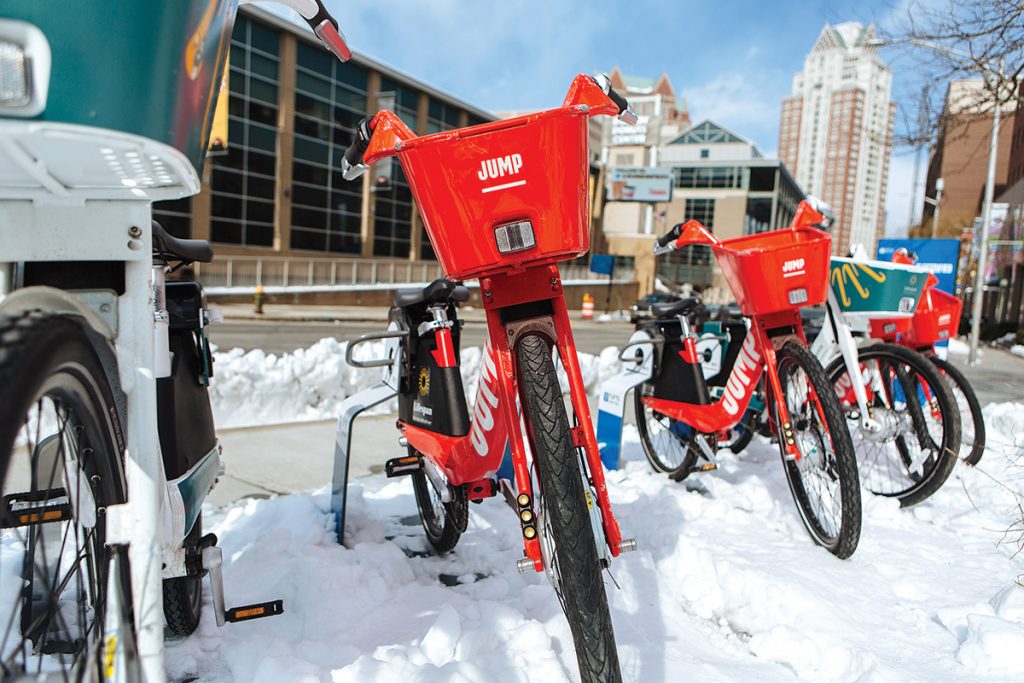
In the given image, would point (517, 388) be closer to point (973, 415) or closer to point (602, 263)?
point (973, 415)

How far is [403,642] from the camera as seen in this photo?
2275 millimetres

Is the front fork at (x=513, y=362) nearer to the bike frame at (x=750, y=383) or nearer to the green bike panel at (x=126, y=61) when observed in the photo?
the green bike panel at (x=126, y=61)

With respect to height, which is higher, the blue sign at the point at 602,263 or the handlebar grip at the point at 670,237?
the blue sign at the point at 602,263

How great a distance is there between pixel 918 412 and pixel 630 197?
2423 inches

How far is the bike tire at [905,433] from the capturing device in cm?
386

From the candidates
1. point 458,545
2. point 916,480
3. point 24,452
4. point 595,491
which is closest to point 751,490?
point 916,480

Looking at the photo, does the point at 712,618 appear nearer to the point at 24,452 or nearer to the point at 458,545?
the point at 458,545

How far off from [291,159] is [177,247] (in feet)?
97.1

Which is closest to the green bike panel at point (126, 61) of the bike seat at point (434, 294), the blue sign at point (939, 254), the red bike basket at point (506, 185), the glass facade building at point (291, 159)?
the red bike basket at point (506, 185)

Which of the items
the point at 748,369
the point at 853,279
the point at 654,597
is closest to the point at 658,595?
the point at 654,597

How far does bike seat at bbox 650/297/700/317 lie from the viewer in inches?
180

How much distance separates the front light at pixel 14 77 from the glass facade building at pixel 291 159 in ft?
83.3

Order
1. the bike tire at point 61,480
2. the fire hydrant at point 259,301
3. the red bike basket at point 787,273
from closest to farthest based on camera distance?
the bike tire at point 61,480 → the red bike basket at point 787,273 → the fire hydrant at point 259,301

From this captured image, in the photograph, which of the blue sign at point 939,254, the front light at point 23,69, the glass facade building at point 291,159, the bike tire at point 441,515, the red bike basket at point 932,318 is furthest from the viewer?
the glass facade building at point 291,159
